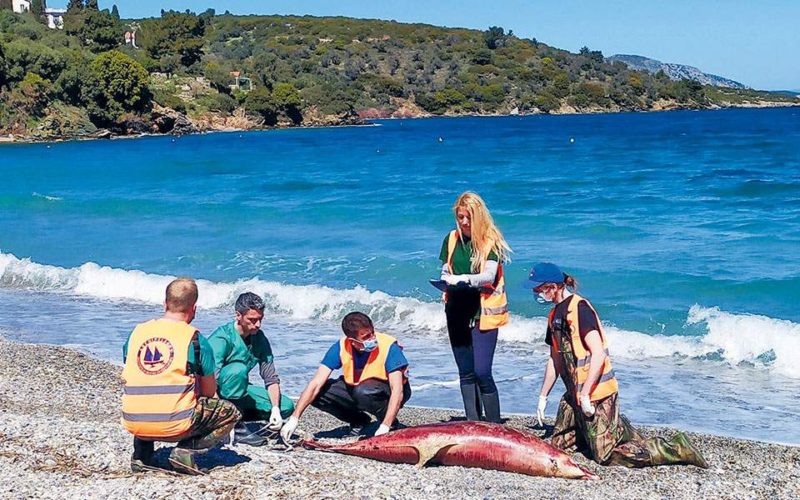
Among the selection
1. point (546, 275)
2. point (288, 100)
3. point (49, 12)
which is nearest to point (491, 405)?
point (546, 275)

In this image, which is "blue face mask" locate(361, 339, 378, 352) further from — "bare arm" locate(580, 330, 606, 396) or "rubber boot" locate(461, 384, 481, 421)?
"bare arm" locate(580, 330, 606, 396)

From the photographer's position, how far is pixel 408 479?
5844 mm

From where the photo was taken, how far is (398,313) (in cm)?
1380

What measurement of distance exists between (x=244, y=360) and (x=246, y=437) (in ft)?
1.70

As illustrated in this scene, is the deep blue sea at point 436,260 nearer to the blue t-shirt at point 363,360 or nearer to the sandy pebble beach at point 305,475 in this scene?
the sandy pebble beach at point 305,475

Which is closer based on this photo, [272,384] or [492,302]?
[272,384]

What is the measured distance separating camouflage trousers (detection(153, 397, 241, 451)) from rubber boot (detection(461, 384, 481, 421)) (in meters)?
1.95

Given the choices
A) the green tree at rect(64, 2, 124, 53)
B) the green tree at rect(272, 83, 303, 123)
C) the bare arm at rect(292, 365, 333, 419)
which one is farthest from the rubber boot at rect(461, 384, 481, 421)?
the green tree at rect(64, 2, 124, 53)

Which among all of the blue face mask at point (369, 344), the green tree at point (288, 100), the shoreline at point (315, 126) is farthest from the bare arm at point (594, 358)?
the green tree at point (288, 100)

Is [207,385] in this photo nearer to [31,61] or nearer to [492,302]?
[492,302]

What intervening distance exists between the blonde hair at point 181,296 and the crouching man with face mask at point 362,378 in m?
1.42

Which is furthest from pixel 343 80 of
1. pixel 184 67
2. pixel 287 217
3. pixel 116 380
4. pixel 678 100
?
pixel 116 380

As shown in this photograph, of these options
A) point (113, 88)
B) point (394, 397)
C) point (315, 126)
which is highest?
point (113, 88)

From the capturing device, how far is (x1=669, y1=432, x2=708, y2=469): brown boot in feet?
21.2
